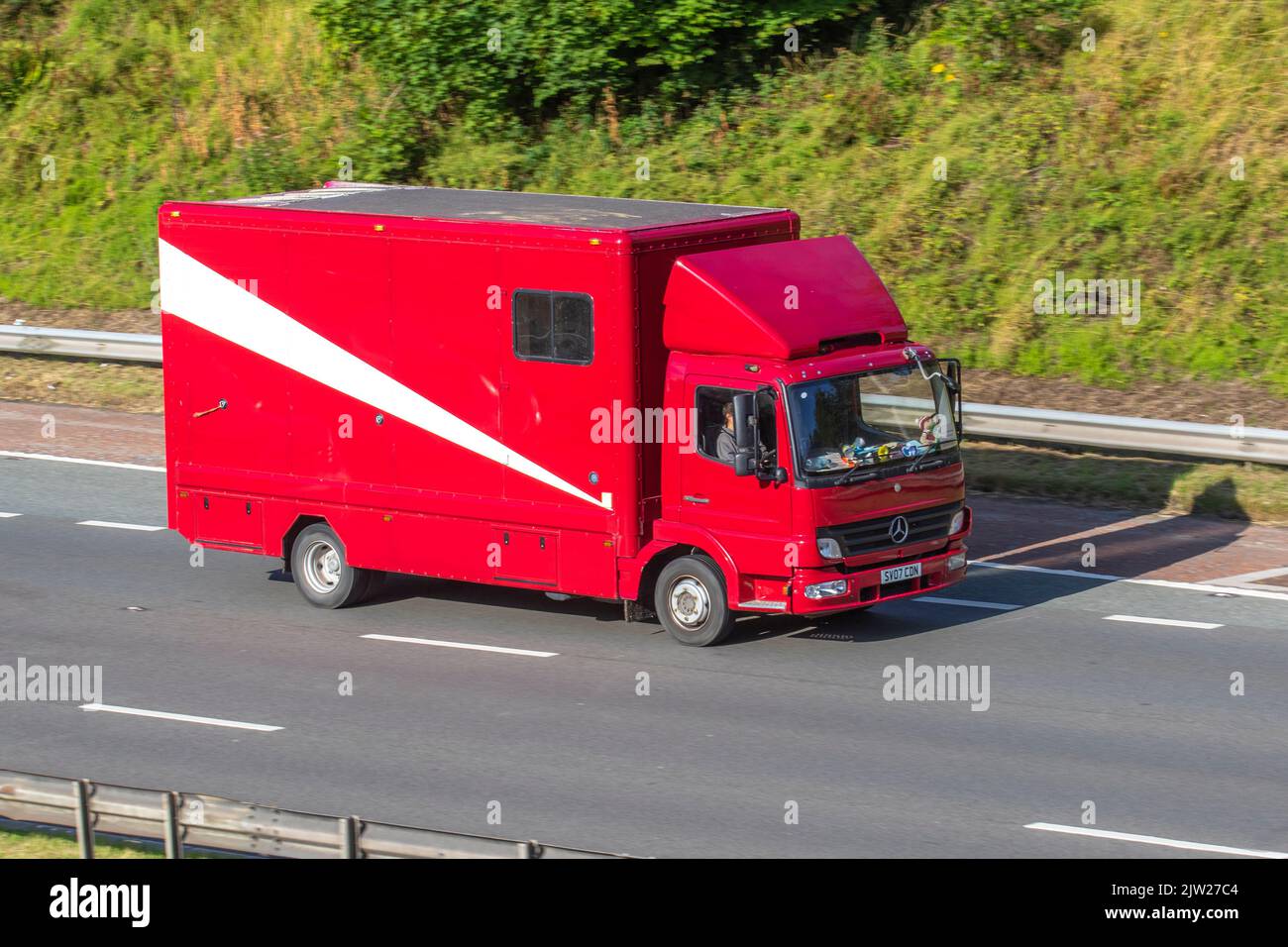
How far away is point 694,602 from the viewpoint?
1492cm

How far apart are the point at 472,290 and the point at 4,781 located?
6114 millimetres

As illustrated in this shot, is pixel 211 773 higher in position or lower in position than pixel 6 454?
lower

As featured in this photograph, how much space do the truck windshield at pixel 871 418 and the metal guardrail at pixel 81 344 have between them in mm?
12746

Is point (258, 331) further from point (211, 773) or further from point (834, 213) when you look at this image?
point (834, 213)

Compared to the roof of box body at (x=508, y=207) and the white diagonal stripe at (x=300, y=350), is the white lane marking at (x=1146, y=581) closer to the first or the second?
the roof of box body at (x=508, y=207)

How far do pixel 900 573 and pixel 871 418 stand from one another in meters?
1.24

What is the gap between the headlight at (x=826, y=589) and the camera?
1420cm

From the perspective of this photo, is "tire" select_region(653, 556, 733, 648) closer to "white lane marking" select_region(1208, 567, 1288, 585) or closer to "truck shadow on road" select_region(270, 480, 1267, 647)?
"truck shadow on road" select_region(270, 480, 1267, 647)

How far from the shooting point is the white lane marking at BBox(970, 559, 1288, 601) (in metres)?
16.2

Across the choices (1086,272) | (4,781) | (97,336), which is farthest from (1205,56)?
(4,781)

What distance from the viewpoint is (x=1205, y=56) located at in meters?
24.3

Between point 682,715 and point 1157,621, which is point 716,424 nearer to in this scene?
point 682,715

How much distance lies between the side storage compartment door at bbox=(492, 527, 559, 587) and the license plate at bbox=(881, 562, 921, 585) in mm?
2639
